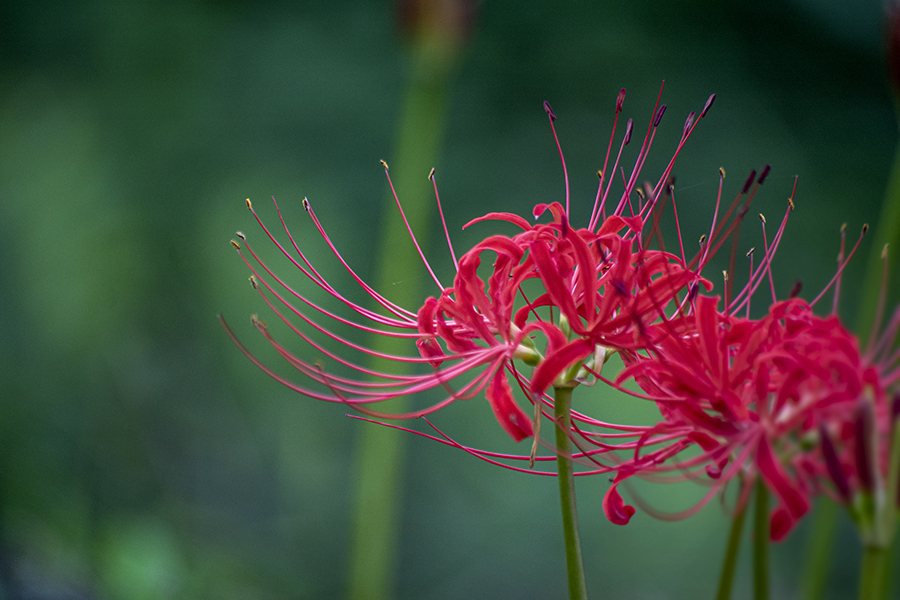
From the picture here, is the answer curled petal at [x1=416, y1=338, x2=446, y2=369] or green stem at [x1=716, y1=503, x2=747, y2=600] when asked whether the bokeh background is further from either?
green stem at [x1=716, y1=503, x2=747, y2=600]

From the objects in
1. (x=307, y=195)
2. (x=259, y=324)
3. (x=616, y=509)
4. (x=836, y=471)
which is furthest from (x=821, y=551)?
(x=307, y=195)

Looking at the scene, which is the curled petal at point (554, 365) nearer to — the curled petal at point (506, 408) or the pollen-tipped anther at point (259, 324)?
the curled petal at point (506, 408)

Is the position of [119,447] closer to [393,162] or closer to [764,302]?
[393,162]

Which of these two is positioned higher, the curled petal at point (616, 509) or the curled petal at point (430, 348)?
the curled petal at point (430, 348)

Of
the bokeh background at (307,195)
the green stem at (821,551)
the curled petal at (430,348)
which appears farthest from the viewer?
the bokeh background at (307,195)

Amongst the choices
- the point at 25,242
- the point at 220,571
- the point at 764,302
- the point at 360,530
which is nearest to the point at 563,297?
the point at 360,530

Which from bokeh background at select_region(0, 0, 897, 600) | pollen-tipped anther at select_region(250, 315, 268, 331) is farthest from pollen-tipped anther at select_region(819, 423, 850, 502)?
bokeh background at select_region(0, 0, 897, 600)

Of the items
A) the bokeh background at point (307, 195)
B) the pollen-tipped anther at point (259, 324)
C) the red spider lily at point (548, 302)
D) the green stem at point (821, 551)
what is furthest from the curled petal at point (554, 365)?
the bokeh background at point (307, 195)
